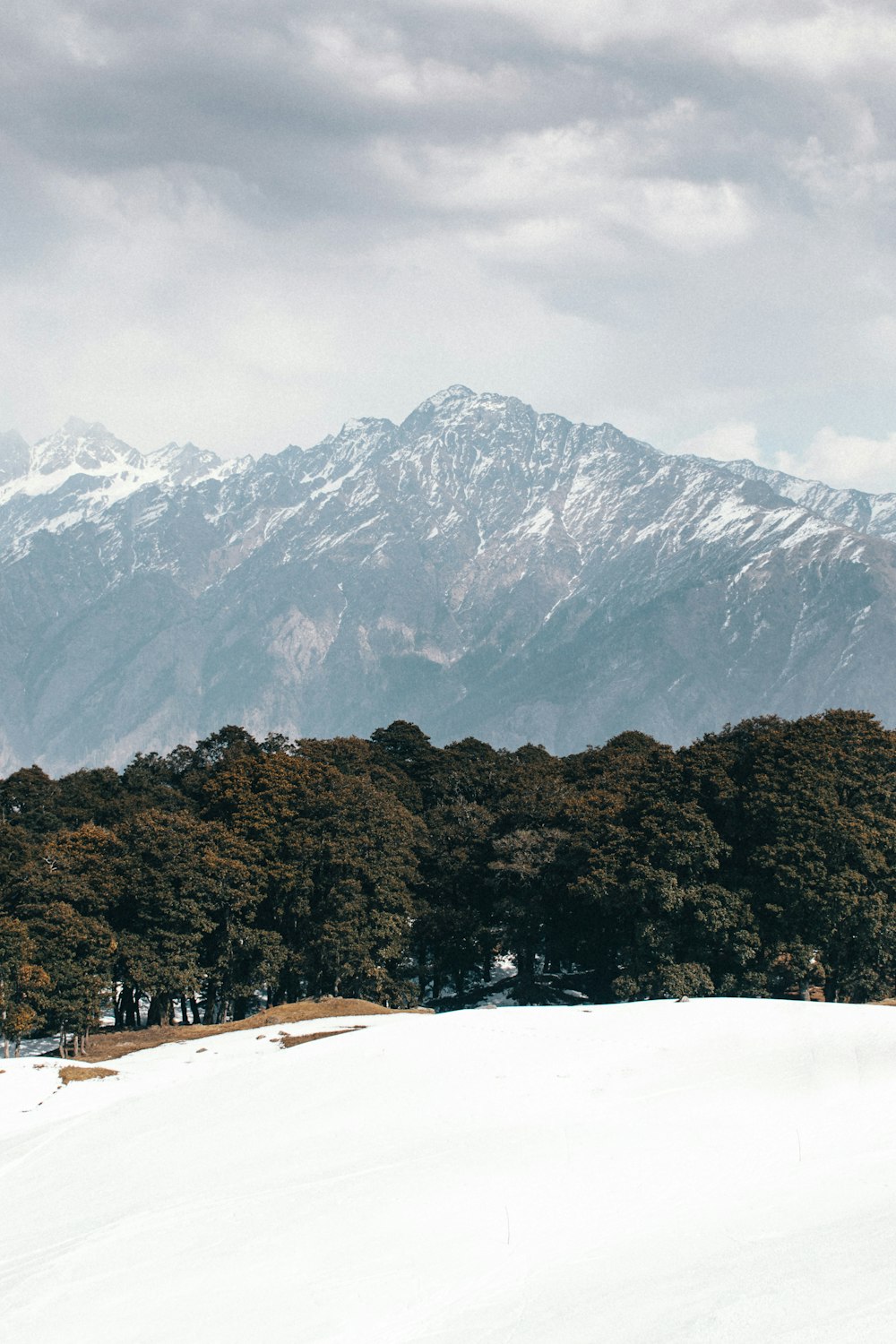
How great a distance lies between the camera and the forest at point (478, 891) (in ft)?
209

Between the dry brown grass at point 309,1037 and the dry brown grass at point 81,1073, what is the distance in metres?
7.40

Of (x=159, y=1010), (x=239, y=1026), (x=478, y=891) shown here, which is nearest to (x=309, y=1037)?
(x=239, y=1026)

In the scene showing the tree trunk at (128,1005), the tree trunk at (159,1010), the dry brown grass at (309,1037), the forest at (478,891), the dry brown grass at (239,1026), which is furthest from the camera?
the tree trunk at (128,1005)

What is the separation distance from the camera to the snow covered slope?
80.2 ft

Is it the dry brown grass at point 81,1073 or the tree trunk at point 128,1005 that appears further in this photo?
the tree trunk at point 128,1005

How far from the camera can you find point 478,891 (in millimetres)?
81062

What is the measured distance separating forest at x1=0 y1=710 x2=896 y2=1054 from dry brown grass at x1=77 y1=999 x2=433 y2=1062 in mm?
3064

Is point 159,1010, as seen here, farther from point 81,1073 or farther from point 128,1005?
point 81,1073

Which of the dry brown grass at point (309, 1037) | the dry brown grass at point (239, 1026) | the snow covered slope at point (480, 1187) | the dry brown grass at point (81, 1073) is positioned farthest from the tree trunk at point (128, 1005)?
the snow covered slope at point (480, 1187)

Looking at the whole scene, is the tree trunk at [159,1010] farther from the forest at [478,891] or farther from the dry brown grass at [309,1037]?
the dry brown grass at [309,1037]

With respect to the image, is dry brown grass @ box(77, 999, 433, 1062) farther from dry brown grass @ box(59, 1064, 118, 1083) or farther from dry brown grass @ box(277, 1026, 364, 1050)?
dry brown grass @ box(59, 1064, 118, 1083)

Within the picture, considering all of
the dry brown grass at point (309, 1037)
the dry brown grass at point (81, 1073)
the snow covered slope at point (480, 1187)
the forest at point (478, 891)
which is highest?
the forest at point (478, 891)

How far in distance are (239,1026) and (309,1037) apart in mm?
7880

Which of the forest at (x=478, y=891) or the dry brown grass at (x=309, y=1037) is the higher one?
the forest at (x=478, y=891)
